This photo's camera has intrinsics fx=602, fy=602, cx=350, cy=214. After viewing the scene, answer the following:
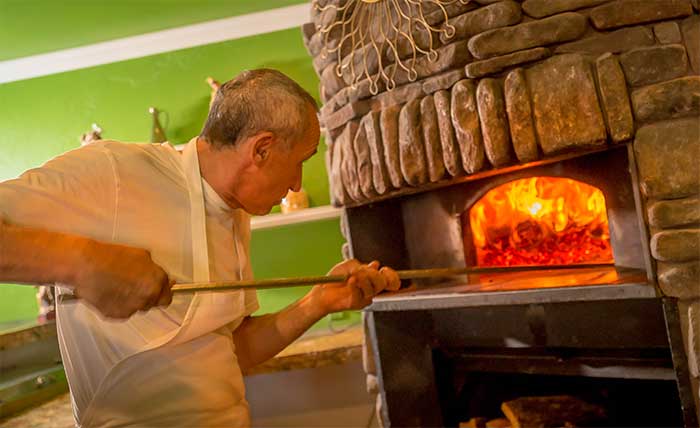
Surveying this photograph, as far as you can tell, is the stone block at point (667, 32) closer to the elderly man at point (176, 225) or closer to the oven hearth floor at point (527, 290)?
the oven hearth floor at point (527, 290)

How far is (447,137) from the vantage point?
2.20 meters

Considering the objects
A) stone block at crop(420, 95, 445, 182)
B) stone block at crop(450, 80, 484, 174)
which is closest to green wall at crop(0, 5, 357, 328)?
stone block at crop(420, 95, 445, 182)

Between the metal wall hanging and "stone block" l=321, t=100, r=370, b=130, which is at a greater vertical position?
the metal wall hanging

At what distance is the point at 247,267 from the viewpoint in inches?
66.4

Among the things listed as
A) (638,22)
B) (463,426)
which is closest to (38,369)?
(463,426)

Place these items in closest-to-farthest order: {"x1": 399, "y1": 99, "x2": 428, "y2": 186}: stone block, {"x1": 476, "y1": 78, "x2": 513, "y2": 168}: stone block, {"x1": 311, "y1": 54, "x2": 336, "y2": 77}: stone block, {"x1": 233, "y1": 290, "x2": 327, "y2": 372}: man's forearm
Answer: {"x1": 233, "y1": 290, "x2": 327, "y2": 372}: man's forearm
{"x1": 476, "y1": 78, "x2": 513, "y2": 168}: stone block
{"x1": 399, "y1": 99, "x2": 428, "y2": 186}: stone block
{"x1": 311, "y1": 54, "x2": 336, "y2": 77}: stone block

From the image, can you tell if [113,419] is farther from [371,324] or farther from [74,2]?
[74,2]

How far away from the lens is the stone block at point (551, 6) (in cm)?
203

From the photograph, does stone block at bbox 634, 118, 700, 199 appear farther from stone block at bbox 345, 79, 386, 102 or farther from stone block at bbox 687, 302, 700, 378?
stone block at bbox 345, 79, 386, 102

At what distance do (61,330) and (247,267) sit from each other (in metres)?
0.49

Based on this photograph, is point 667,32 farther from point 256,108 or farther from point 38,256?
point 38,256

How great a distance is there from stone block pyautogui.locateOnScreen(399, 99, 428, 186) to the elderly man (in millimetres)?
730

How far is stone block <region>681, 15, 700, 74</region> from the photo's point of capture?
1.91 meters

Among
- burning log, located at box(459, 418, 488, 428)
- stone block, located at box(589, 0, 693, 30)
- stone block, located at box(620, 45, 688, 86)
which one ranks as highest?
stone block, located at box(589, 0, 693, 30)
